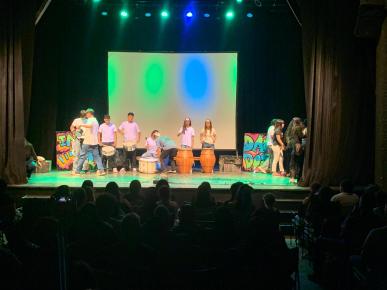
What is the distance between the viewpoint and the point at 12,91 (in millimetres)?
10844

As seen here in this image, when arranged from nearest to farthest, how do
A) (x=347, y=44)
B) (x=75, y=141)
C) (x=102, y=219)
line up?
(x=102, y=219), (x=347, y=44), (x=75, y=141)

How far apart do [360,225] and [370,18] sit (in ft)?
18.2

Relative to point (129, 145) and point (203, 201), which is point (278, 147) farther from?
point (203, 201)

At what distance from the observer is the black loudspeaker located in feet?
32.5

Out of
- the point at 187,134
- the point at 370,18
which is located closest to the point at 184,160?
the point at 187,134

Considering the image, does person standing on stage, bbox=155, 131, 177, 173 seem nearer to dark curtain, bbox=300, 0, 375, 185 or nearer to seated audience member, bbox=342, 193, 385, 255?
dark curtain, bbox=300, 0, 375, 185

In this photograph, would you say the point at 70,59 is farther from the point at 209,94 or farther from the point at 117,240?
the point at 117,240

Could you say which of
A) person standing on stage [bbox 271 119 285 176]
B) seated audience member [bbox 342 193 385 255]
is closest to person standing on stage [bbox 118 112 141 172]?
person standing on stage [bbox 271 119 285 176]

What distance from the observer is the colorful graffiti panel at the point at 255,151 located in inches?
552

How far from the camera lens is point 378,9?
993 centimetres

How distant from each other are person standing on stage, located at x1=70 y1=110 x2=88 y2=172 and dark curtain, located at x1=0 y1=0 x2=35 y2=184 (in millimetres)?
1495

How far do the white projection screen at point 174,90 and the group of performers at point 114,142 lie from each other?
1211mm

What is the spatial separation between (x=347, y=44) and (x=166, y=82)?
18.4 feet

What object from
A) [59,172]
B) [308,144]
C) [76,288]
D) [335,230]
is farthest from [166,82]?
[76,288]
